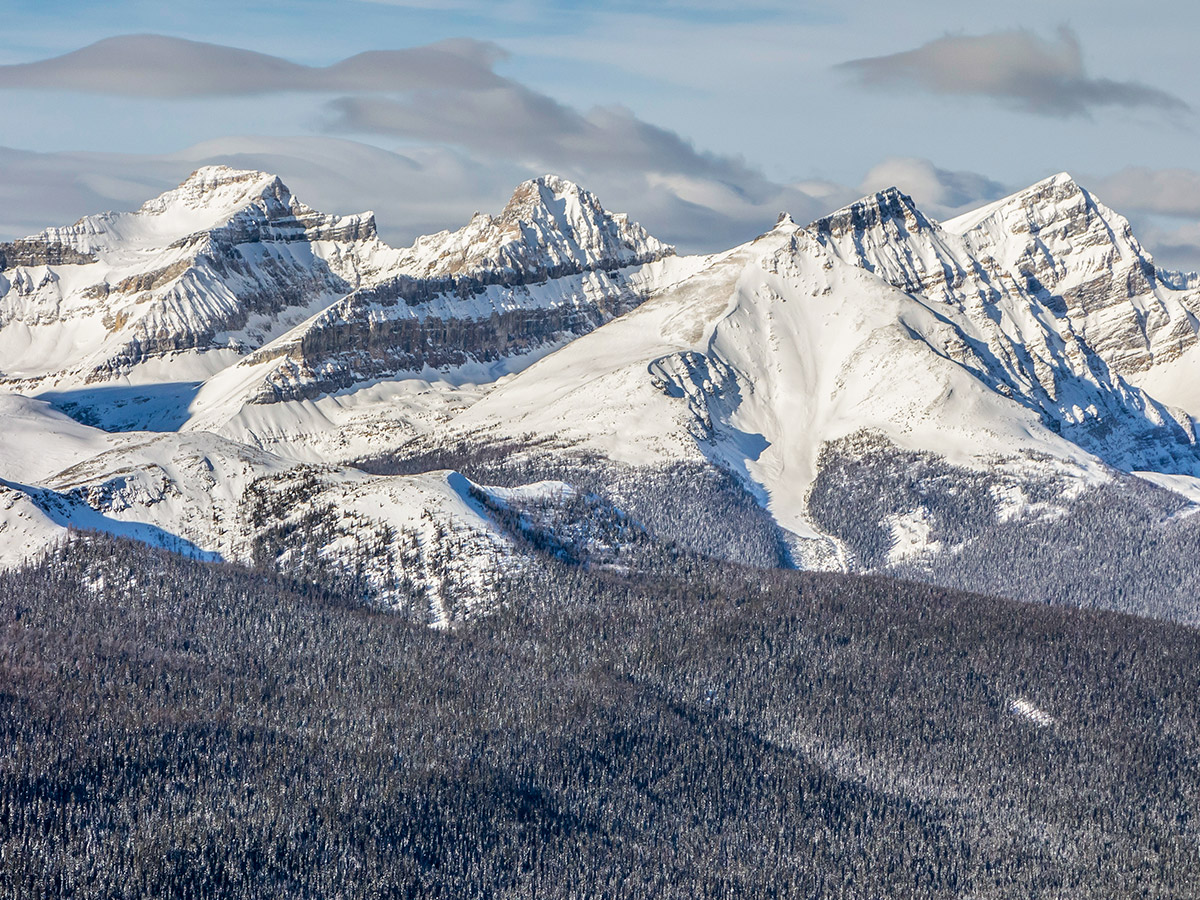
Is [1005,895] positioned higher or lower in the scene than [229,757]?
lower

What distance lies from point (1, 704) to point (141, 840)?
40593 millimetres

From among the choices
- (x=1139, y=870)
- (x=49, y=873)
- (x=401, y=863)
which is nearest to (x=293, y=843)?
(x=401, y=863)

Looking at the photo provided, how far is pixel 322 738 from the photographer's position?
198000 millimetres

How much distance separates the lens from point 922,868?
7323 inches

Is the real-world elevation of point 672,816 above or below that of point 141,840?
below

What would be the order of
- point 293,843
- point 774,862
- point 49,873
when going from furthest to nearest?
point 774,862
point 293,843
point 49,873

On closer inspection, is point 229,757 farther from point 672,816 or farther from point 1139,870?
point 1139,870

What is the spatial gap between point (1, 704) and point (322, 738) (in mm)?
40456

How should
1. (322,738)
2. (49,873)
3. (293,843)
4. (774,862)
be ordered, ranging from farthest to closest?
(322,738) → (774,862) → (293,843) → (49,873)

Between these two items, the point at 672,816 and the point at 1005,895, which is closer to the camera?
the point at 1005,895

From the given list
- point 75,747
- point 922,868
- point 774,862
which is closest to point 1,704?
point 75,747

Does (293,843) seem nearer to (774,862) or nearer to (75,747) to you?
(75,747)

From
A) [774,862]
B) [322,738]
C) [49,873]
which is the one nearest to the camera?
[49,873]

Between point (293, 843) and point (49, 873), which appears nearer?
point (49, 873)
